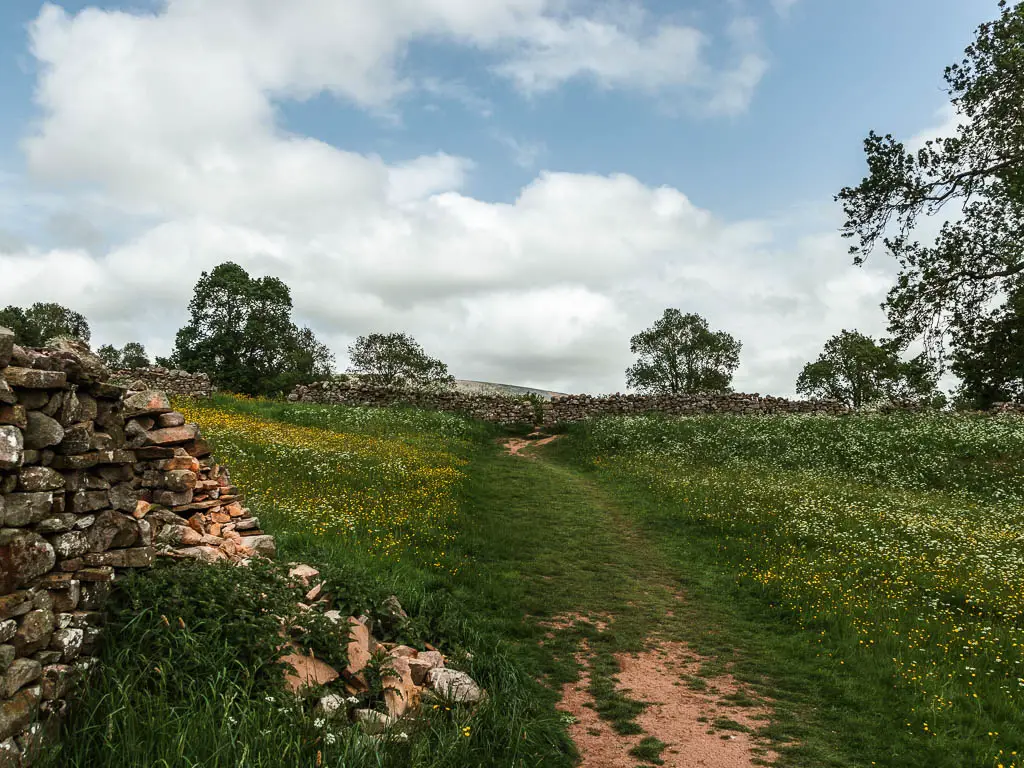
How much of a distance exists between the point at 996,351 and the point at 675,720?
2733cm

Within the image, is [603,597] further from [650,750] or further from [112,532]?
[112,532]

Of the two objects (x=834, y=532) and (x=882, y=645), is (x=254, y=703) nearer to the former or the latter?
(x=882, y=645)

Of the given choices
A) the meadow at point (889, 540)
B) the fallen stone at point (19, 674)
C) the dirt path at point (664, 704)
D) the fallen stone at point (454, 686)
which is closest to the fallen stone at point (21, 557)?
the fallen stone at point (19, 674)

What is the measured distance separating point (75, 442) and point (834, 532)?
44.5 ft

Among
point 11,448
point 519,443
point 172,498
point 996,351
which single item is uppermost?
point 996,351

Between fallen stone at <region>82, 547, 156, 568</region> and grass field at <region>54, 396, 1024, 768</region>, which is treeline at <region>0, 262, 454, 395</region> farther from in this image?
fallen stone at <region>82, 547, 156, 568</region>

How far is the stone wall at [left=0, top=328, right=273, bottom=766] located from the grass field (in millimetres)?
319

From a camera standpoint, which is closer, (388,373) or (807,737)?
(807,737)

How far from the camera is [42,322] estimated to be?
5284cm

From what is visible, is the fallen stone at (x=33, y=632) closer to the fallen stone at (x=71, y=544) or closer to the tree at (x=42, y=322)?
the fallen stone at (x=71, y=544)

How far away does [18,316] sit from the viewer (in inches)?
1956

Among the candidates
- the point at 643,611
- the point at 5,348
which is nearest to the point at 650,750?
the point at 643,611

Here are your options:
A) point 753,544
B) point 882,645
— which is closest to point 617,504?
point 753,544

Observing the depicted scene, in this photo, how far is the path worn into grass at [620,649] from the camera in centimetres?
618
